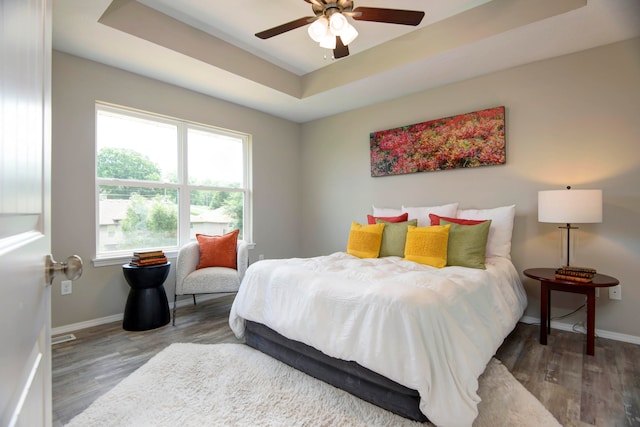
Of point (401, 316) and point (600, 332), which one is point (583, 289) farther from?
point (401, 316)

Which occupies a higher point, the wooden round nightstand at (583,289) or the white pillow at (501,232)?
the white pillow at (501,232)

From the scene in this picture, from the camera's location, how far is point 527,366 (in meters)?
2.17

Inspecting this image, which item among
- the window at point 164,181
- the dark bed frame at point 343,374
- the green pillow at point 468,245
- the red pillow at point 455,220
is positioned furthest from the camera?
the window at point 164,181

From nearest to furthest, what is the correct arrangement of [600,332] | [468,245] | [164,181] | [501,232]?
[468,245], [600,332], [501,232], [164,181]

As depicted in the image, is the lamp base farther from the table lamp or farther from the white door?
the white door

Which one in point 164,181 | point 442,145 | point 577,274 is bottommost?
point 577,274

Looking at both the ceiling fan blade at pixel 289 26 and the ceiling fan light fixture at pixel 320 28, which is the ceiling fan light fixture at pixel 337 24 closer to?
the ceiling fan light fixture at pixel 320 28

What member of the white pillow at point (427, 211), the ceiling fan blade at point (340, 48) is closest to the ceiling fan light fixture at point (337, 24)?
the ceiling fan blade at point (340, 48)

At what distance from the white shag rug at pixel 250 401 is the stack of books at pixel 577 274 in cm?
92

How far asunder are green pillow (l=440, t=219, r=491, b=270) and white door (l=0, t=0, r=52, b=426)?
2603 millimetres

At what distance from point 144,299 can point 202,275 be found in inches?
21.2

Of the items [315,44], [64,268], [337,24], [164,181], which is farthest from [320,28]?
[164,181]

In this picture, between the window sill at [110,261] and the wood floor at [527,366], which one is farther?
the window sill at [110,261]

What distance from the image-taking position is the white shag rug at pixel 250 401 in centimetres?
161
